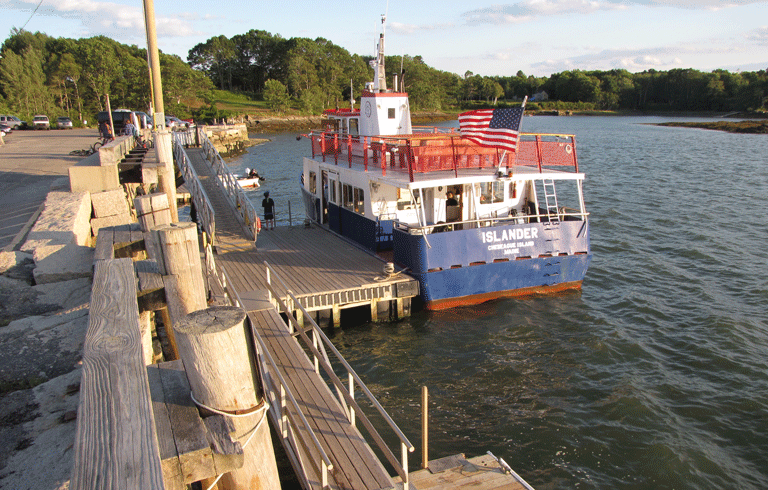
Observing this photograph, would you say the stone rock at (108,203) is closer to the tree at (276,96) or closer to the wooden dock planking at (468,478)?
the wooden dock planking at (468,478)

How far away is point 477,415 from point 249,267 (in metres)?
7.90

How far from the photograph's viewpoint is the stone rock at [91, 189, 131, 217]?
13.6 m

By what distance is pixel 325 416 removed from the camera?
6844mm

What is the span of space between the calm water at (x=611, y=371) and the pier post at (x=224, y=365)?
628 cm

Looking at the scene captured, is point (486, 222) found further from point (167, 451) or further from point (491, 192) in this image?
point (167, 451)

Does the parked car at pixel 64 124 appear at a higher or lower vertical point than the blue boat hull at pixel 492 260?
higher

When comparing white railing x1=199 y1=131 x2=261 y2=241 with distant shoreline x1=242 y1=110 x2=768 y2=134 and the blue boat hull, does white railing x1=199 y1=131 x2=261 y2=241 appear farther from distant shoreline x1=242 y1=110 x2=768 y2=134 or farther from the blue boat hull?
distant shoreline x1=242 y1=110 x2=768 y2=134

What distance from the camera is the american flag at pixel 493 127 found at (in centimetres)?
1321

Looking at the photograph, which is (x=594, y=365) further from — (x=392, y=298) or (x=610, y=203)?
(x=610, y=203)

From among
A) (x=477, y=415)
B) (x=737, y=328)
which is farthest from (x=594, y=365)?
(x=737, y=328)

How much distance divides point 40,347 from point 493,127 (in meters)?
11.3

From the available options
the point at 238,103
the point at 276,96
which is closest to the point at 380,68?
the point at 276,96

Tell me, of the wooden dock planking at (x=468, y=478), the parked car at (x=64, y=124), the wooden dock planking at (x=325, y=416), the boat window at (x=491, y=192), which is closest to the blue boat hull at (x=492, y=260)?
the boat window at (x=491, y=192)

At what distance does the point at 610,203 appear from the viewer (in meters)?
30.7
